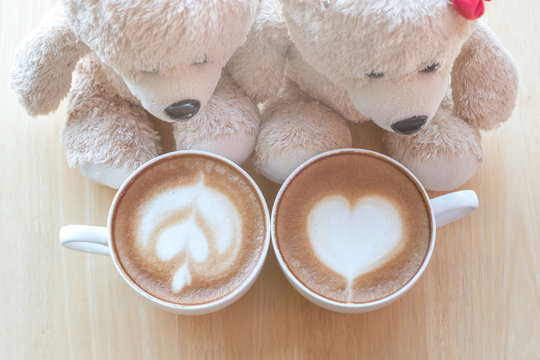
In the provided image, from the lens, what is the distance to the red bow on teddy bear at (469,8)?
46cm

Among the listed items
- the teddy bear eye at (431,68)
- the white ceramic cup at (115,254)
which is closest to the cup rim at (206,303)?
the white ceramic cup at (115,254)

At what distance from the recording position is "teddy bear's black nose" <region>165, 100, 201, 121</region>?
0.56 meters

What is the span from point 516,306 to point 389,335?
0.56ft

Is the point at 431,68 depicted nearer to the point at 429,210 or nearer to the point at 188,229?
the point at 429,210

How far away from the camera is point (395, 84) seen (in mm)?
527

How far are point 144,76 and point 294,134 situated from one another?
0.66 ft

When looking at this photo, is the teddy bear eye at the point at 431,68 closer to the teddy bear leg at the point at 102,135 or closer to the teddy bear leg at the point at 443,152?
the teddy bear leg at the point at 443,152

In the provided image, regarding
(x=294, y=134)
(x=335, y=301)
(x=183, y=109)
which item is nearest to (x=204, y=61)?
(x=183, y=109)

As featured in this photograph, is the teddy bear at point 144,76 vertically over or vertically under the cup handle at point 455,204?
over

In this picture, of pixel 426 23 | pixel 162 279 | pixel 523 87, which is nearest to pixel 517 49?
pixel 523 87

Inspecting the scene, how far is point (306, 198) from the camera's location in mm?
619

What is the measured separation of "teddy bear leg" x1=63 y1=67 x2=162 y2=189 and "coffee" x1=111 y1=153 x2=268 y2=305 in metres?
0.06

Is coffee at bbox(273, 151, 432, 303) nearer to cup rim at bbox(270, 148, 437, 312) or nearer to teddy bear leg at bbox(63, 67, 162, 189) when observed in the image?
cup rim at bbox(270, 148, 437, 312)

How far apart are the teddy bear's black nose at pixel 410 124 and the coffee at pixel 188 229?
0.18m
